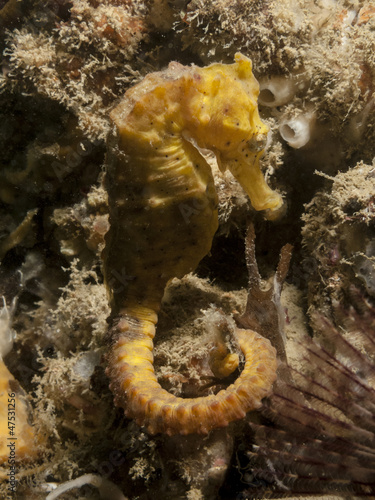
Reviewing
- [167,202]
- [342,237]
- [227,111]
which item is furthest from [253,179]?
[342,237]

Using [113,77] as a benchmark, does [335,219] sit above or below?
below

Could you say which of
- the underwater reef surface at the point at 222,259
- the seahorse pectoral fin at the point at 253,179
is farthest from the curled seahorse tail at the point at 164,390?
the seahorse pectoral fin at the point at 253,179

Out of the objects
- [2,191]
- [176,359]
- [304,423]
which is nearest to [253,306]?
[176,359]

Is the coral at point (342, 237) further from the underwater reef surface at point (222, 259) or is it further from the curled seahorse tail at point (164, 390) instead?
the curled seahorse tail at point (164, 390)

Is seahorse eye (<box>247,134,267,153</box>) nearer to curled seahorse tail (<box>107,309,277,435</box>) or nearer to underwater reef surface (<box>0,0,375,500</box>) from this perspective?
underwater reef surface (<box>0,0,375,500</box>)

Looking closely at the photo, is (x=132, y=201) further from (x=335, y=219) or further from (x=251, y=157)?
(x=335, y=219)

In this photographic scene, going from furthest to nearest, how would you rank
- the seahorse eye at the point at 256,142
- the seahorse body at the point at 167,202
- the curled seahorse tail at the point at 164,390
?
the seahorse eye at the point at 256,142, the seahorse body at the point at 167,202, the curled seahorse tail at the point at 164,390
